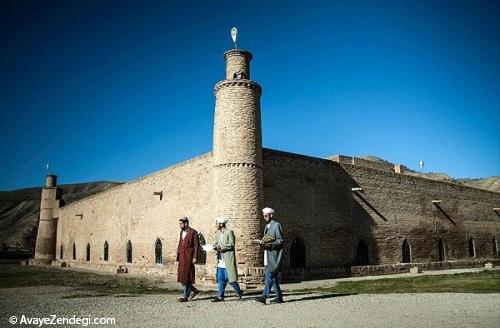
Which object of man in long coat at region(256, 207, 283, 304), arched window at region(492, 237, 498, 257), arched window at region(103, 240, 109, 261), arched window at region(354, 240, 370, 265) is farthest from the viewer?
arched window at region(492, 237, 498, 257)

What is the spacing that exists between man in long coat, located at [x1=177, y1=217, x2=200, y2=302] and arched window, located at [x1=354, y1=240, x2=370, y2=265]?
40.5ft

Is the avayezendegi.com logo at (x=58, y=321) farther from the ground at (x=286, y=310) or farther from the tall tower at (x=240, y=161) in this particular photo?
the tall tower at (x=240, y=161)

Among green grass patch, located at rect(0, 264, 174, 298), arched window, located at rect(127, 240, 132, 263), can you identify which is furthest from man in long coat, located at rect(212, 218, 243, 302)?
arched window, located at rect(127, 240, 132, 263)

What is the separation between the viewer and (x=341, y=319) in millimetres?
6504

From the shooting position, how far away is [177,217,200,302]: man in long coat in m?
9.34

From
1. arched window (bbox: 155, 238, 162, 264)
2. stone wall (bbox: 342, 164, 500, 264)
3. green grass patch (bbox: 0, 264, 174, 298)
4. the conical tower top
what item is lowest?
green grass patch (bbox: 0, 264, 174, 298)

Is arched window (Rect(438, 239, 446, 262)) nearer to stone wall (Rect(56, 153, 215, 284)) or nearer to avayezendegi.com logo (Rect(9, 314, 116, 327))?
stone wall (Rect(56, 153, 215, 284))

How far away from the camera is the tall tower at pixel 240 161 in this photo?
1427cm

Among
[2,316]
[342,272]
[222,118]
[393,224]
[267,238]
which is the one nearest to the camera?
[2,316]

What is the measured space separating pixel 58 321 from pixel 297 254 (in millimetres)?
11972

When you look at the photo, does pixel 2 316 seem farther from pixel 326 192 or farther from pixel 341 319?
pixel 326 192

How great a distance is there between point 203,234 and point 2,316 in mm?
10494

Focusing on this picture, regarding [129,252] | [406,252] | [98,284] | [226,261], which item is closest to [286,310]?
[226,261]

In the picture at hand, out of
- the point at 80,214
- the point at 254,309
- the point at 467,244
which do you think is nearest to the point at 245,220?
the point at 254,309
